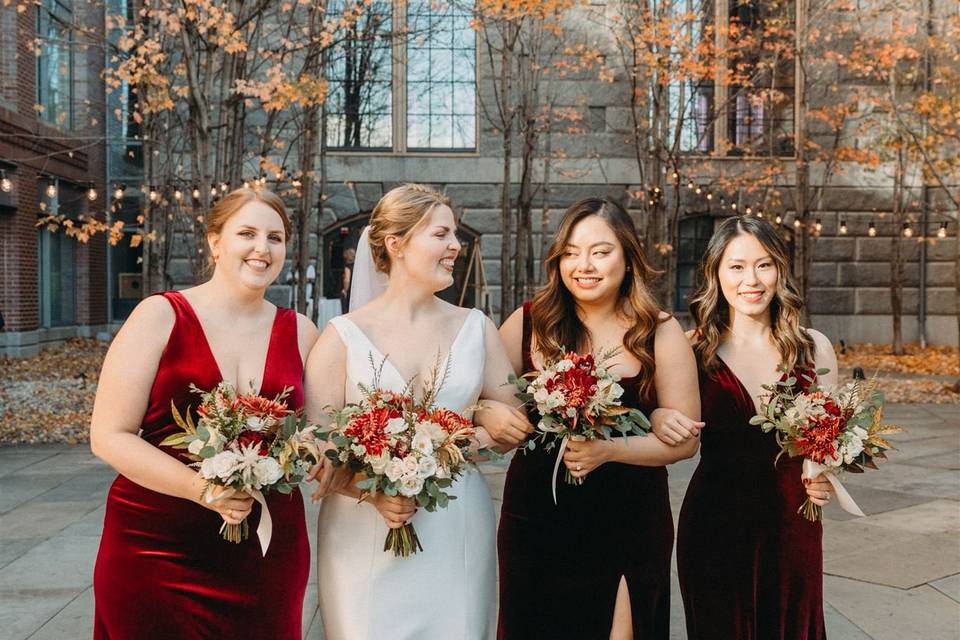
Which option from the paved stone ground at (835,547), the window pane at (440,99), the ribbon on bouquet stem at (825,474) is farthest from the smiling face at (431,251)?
the window pane at (440,99)

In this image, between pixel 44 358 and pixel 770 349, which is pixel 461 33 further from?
pixel 770 349

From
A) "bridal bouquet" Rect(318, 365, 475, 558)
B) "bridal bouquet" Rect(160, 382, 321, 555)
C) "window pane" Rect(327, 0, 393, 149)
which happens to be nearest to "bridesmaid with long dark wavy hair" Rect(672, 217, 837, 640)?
"bridal bouquet" Rect(318, 365, 475, 558)

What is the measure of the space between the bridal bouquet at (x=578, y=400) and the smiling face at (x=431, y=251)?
520 millimetres

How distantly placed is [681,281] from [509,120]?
696 centimetres

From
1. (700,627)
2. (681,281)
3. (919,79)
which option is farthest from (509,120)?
(700,627)

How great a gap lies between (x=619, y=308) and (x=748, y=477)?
0.86 meters

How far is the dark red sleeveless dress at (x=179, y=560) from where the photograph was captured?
3.02m

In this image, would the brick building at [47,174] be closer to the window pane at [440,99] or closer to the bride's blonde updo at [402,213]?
the window pane at [440,99]

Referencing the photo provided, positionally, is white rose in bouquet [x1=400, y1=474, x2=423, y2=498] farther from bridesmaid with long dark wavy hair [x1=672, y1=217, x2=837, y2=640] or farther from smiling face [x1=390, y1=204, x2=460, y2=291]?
bridesmaid with long dark wavy hair [x1=672, y1=217, x2=837, y2=640]

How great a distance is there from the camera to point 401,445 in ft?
9.14

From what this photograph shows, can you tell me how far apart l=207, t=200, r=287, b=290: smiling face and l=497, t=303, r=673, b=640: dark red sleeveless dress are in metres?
1.17

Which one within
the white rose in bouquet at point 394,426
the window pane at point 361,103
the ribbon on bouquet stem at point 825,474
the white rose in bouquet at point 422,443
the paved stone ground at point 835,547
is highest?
the window pane at point 361,103

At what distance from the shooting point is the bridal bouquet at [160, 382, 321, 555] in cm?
265

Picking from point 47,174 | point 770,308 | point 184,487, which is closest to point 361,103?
point 47,174
